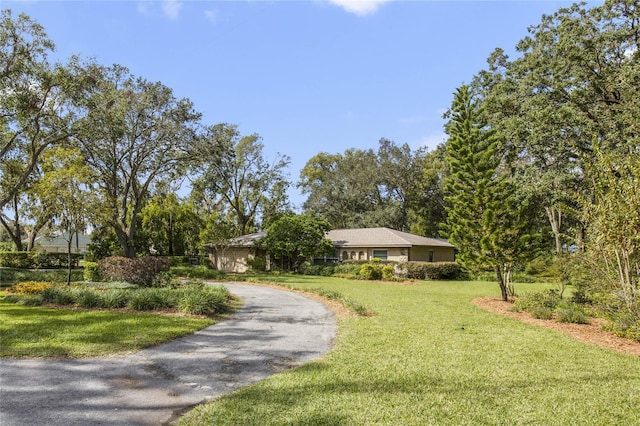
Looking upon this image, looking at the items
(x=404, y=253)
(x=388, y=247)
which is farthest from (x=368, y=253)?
(x=404, y=253)

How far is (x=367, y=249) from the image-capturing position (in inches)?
1228

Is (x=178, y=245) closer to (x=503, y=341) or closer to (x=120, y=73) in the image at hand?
(x=120, y=73)

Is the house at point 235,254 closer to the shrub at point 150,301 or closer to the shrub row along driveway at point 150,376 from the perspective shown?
the shrub at point 150,301

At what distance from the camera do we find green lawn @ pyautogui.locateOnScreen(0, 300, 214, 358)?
6.74m

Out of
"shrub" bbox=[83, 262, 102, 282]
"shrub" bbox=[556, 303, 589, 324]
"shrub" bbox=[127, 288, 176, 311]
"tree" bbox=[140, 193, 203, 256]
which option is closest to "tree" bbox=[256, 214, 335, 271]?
"tree" bbox=[140, 193, 203, 256]

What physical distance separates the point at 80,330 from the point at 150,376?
351 cm

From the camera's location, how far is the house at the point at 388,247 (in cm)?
2983

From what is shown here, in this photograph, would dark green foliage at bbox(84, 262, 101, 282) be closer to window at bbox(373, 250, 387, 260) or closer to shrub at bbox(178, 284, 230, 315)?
shrub at bbox(178, 284, 230, 315)

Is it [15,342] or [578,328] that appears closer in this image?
[15,342]

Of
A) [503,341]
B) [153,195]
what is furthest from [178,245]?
[503,341]

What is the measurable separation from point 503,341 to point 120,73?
24.7 meters

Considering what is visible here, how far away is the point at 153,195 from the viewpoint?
34.2 metres

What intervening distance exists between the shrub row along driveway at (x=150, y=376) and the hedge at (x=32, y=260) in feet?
91.8

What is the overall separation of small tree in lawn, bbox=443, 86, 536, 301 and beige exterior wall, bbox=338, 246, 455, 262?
14.0 m
